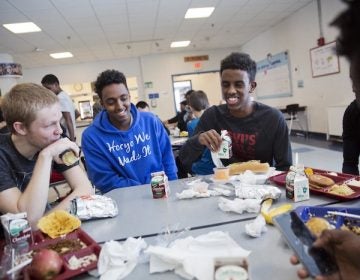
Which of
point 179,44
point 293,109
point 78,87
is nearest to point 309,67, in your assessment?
point 293,109

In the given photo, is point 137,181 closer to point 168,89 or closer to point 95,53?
point 95,53

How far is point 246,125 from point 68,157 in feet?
3.45

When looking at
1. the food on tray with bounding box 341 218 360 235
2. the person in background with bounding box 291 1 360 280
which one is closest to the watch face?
the food on tray with bounding box 341 218 360 235

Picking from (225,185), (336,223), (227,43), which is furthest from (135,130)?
(227,43)

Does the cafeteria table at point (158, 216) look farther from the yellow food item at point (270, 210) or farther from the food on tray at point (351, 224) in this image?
the food on tray at point (351, 224)

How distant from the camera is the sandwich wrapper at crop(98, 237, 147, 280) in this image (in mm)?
832

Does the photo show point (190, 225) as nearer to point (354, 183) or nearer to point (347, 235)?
point (347, 235)

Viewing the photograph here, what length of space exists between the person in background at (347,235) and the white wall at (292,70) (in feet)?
7.93

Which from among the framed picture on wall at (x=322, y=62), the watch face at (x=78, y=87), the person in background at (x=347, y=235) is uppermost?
the watch face at (x=78, y=87)

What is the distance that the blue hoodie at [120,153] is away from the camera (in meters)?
1.91

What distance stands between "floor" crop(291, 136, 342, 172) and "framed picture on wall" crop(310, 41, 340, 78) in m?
1.40

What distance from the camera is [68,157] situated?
148cm

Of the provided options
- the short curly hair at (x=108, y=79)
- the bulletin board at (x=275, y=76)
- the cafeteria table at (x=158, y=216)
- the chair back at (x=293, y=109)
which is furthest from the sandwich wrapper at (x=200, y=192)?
the bulletin board at (x=275, y=76)

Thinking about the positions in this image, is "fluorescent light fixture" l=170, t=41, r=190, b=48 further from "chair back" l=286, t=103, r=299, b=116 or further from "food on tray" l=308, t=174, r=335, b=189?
"food on tray" l=308, t=174, r=335, b=189
